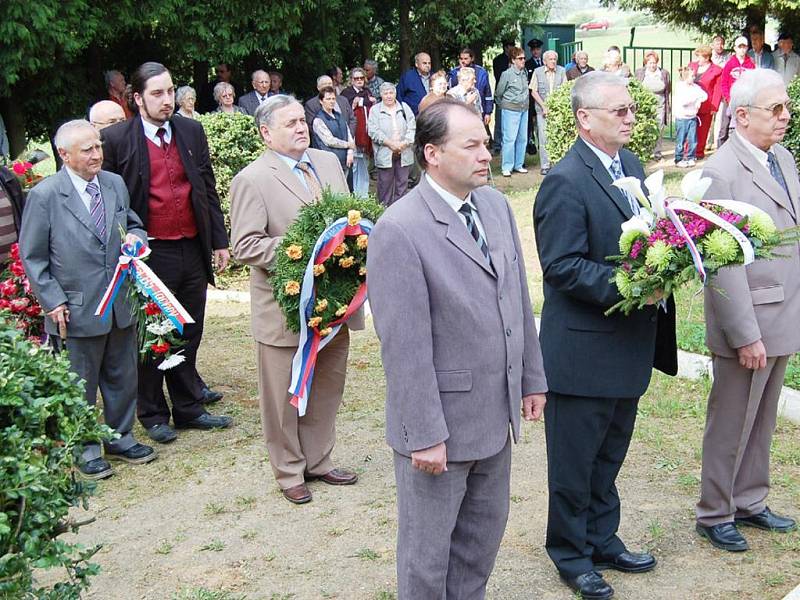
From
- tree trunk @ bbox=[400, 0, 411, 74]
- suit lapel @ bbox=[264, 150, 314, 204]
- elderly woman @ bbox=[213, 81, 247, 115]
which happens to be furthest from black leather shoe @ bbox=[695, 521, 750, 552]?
tree trunk @ bbox=[400, 0, 411, 74]

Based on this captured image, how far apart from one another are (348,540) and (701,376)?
3.47 m

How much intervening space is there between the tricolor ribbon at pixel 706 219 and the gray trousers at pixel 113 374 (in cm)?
365

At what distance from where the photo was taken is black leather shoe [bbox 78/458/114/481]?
6324 mm

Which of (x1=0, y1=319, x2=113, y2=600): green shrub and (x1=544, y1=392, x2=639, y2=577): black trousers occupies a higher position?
(x1=0, y1=319, x2=113, y2=600): green shrub

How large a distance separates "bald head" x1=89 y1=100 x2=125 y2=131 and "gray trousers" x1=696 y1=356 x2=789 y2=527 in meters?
4.49

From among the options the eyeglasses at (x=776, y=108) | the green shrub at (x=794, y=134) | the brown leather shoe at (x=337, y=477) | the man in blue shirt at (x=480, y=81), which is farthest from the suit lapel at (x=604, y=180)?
the man in blue shirt at (x=480, y=81)

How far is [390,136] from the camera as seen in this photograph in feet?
47.3

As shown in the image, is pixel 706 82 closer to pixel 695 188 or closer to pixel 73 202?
pixel 73 202

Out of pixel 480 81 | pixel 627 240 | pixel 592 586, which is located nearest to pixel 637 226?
pixel 627 240

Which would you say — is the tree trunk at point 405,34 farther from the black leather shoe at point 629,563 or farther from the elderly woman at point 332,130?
the black leather shoe at point 629,563

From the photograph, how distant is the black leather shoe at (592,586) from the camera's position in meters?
4.62

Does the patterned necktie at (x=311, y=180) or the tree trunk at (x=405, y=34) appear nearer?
the patterned necktie at (x=311, y=180)

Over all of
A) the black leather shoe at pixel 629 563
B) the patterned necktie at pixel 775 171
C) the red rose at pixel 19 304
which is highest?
the patterned necktie at pixel 775 171

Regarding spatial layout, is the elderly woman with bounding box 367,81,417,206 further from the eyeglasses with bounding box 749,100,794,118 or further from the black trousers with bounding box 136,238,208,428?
the eyeglasses with bounding box 749,100,794,118
